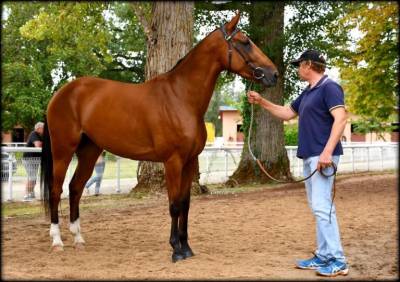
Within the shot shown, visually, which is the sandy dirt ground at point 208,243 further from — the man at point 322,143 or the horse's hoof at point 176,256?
the man at point 322,143

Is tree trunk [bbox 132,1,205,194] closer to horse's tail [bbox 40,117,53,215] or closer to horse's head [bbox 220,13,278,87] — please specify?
horse's tail [bbox 40,117,53,215]

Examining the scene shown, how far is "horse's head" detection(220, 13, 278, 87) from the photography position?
191 inches

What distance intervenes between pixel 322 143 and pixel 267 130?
991 centimetres

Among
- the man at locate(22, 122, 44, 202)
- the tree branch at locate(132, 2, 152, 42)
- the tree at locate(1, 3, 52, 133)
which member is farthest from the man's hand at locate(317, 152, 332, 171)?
the tree at locate(1, 3, 52, 133)

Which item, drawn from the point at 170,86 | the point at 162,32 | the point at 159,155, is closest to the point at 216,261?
the point at 159,155

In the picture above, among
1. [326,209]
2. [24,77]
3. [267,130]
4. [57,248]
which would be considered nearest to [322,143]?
[326,209]

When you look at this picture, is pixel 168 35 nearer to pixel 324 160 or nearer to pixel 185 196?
pixel 185 196

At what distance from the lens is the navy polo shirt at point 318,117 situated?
4184 mm

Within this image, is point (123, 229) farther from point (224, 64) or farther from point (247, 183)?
point (247, 183)

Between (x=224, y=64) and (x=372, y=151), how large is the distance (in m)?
18.5

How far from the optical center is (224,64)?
5035mm

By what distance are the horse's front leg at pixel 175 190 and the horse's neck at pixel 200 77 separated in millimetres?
610

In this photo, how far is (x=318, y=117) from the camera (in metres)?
4.26

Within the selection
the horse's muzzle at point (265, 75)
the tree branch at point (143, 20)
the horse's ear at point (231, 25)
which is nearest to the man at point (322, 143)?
the horse's muzzle at point (265, 75)
